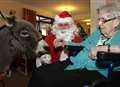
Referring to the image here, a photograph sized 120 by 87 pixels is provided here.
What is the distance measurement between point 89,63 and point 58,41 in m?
0.89

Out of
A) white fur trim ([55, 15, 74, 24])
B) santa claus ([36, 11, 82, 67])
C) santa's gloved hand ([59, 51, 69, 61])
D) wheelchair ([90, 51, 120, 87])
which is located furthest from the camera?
white fur trim ([55, 15, 74, 24])

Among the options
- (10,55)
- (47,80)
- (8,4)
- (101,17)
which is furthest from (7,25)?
(8,4)

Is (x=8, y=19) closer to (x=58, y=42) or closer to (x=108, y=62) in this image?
(x=108, y=62)

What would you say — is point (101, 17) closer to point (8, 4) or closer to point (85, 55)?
point (85, 55)

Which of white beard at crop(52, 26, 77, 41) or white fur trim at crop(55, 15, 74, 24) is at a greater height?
white fur trim at crop(55, 15, 74, 24)

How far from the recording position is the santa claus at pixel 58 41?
8.14ft

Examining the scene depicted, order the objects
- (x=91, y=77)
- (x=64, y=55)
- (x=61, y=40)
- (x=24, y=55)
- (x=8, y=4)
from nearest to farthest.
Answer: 1. (x=91, y=77)
2. (x=24, y=55)
3. (x=64, y=55)
4. (x=61, y=40)
5. (x=8, y=4)

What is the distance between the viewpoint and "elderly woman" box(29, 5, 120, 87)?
1.71 m

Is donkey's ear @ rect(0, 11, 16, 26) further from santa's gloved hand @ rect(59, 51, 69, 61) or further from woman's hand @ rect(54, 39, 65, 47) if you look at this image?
woman's hand @ rect(54, 39, 65, 47)

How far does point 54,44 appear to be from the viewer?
2539 mm

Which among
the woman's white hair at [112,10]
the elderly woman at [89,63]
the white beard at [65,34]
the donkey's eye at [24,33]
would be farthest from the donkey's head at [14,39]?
the white beard at [65,34]

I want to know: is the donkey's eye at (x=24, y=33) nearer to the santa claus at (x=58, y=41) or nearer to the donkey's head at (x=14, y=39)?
the donkey's head at (x=14, y=39)

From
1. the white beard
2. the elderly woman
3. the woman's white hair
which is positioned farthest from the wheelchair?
the white beard

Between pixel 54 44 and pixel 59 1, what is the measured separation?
21.2 feet
